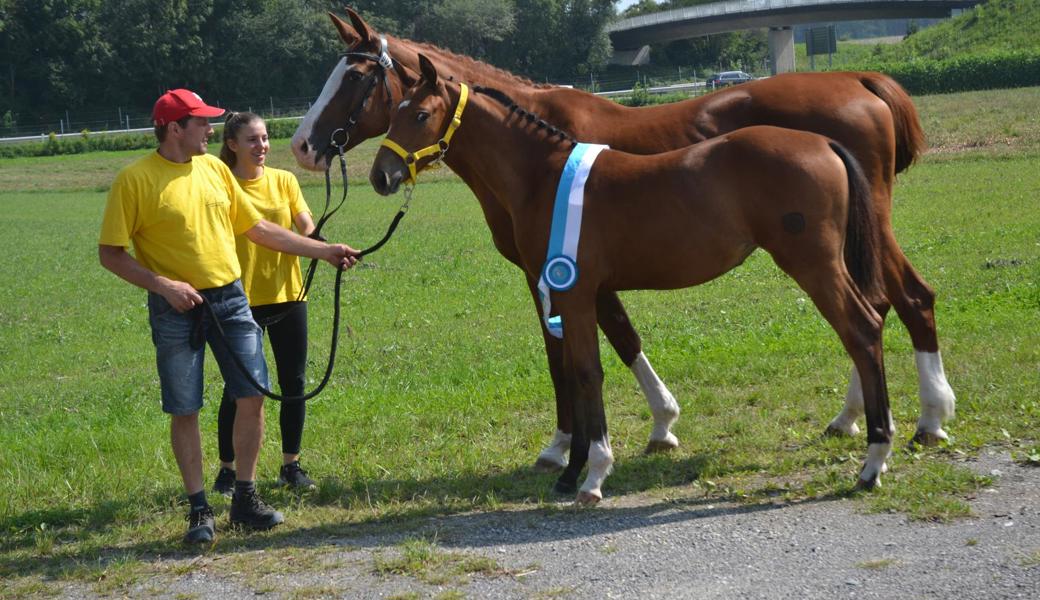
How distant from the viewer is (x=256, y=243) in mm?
6125

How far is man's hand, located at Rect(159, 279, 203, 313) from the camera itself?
5320 millimetres

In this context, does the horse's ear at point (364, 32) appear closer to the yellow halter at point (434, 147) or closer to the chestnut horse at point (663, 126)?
the chestnut horse at point (663, 126)

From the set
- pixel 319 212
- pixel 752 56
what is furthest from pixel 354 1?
pixel 319 212

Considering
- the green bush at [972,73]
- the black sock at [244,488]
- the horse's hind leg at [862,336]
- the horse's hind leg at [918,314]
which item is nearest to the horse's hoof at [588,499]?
the horse's hind leg at [862,336]

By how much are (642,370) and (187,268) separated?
2918 millimetres

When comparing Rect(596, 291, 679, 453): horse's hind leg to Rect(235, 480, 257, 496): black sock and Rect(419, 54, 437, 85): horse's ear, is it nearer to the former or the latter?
Rect(419, 54, 437, 85): horse's ear

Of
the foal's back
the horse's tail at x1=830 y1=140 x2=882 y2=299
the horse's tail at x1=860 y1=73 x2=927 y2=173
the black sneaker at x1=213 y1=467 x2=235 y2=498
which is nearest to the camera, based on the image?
the foal's back

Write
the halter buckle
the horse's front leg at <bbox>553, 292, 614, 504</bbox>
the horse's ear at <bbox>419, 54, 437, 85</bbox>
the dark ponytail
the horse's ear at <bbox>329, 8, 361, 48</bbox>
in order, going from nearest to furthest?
the horse's front leg at <bbox>553, 292, 614, 504</bbox>, the horse's ear at <bbox>419, 54, 437, 85</bbox>, the dark ponytail, the halter buckle, the horse's ear at <bbox>329, 8, 361, 48</bbox>

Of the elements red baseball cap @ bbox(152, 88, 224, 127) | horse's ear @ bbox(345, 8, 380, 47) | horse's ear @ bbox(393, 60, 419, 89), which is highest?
horse's ear @ bbox(345, 8, 380, 47)

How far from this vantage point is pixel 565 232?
5.89 m

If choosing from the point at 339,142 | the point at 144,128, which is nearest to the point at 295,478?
the point at 339,142

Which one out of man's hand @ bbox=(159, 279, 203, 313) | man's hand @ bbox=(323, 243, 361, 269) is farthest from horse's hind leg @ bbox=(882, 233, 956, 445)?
man's hand @ bbox=(159, 279, 203, 313)

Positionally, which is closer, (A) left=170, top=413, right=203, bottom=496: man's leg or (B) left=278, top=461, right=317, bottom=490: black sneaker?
(A) left=170, top=413, right=203, bottom=496: man's leg

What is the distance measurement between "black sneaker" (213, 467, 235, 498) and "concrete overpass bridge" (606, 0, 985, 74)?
222 ft
